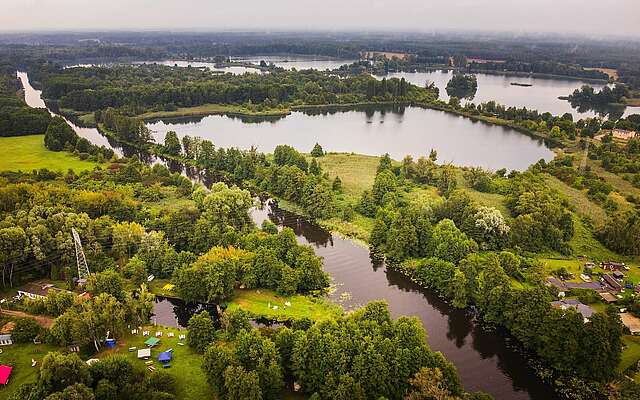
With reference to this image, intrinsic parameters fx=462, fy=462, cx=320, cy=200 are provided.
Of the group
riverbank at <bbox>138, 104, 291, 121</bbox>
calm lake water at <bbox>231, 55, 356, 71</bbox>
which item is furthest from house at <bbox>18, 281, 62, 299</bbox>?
calm lake water at <bbox>231, 55, 356, 71</bbox>

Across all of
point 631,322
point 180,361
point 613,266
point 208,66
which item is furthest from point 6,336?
point 208,66

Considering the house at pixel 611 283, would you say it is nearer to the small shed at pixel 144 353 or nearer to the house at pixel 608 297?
the house at pixel 608 297

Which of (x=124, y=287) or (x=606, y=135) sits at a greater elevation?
(x=606, y=135)

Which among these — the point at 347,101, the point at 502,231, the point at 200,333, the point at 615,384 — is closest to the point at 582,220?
the point at 502,231

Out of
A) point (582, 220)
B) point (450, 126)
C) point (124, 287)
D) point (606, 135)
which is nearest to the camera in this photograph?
point (124, 287)

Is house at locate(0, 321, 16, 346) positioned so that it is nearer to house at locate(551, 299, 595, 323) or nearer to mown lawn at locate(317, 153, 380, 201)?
mown lawn at locate(317, 153, 380, 201)

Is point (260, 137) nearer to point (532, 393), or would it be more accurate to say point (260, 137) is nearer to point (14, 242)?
point (14, 242)

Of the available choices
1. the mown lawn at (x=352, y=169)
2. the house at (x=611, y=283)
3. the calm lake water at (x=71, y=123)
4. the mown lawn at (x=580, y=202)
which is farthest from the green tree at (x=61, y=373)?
the calm lake water at (x=71, y=123)
